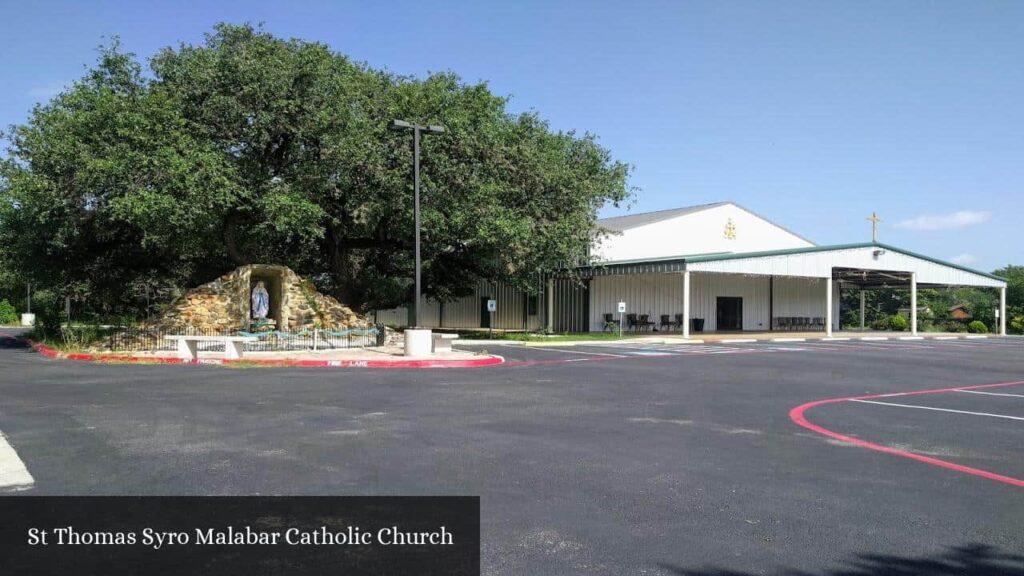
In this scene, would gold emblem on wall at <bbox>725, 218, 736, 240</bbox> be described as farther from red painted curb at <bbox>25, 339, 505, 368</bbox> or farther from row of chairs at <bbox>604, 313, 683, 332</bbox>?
red painted curb at <bbox>25, 339, 505, 368</bbox>

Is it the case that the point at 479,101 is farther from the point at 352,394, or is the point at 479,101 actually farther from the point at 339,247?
the point at 352,394

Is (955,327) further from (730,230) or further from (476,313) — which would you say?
(476,313)

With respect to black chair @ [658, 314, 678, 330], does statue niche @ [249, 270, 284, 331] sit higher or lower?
higher

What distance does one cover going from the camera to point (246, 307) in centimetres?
2503

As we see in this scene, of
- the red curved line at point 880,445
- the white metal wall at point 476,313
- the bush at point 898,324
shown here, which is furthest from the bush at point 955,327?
A: the red curved line at point 880,445

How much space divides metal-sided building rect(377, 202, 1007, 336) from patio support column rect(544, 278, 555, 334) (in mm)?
58

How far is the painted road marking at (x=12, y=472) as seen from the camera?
20.5 ft

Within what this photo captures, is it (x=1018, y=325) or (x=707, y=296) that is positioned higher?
(x=707, y=296)

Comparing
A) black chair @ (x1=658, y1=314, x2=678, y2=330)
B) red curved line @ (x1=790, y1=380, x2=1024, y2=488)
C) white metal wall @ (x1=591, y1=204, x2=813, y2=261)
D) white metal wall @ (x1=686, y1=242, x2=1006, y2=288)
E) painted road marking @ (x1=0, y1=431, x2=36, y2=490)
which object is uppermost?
white metal wall @ (x1=591, y1=204, x2=813, y2=261)

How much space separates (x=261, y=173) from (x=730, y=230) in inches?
1127

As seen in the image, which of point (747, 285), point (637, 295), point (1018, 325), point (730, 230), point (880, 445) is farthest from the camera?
point (1018, 325)

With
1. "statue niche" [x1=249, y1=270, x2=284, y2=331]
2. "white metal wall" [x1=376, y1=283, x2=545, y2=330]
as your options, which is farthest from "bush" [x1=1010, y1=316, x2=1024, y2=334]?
"statue niche" [x1=249, y1=270, x2=284, y2=331]

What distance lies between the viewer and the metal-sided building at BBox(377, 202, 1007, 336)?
37341mm

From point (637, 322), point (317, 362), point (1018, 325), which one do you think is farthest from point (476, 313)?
point (1018, 325)
